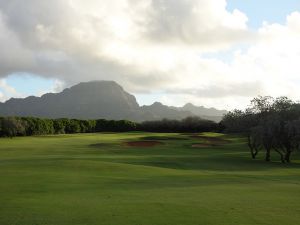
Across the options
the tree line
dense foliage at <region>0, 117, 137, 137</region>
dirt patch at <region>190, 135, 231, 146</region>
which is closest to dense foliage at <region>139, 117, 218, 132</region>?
dense foliage at <region>0, 117, 137, 137</region>

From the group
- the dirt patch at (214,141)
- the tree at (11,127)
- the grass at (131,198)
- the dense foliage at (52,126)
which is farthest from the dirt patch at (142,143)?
the grass at (131,198)

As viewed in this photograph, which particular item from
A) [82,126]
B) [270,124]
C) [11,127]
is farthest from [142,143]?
[82,126]

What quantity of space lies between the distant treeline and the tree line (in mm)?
58350

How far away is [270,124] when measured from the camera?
58188 millimetres

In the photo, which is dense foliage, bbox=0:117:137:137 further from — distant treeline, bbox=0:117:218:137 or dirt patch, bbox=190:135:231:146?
dirt patch, bbox=190:135:231:146

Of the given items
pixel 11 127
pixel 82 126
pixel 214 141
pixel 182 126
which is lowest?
pixel 214 141

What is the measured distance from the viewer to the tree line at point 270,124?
57.4 meters

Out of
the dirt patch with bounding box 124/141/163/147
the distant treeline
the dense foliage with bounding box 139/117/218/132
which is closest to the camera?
the dirt patch with bounding box 124/141/163/147

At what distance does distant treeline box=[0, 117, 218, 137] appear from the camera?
354 ft

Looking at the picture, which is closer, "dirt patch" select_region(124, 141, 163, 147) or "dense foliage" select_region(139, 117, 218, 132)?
"dirt patch" select_region(124, 141, 163, 147)

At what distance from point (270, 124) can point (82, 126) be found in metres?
82.6

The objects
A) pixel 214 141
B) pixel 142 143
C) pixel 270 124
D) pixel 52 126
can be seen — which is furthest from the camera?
Result: pixel 52 126

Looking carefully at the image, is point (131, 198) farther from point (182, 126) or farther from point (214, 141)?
point (182, 126)

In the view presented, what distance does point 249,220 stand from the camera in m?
17.8
